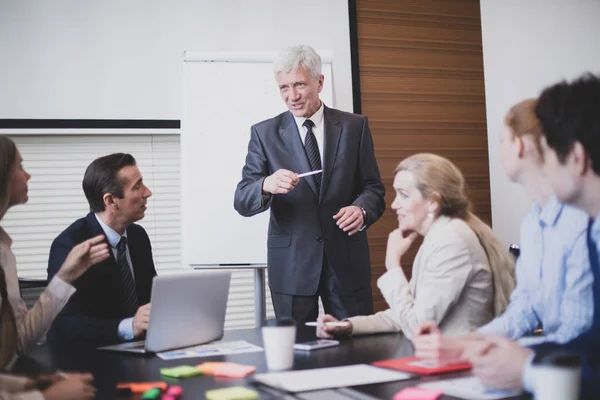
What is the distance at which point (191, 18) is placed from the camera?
4184mm

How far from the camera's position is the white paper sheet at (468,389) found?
123 centimetres

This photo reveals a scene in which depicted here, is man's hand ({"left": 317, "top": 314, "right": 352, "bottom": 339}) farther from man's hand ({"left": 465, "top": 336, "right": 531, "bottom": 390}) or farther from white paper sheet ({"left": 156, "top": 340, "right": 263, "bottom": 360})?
man's hand ({"left": 465, "top": 336, "right": 531, "bottom": 390})

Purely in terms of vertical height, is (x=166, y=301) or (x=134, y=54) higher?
(x=134, y=54)

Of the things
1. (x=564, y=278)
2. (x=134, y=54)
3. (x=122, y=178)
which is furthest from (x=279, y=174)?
(x=134, y=54)

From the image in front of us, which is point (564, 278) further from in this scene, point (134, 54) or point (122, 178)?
point (134, 54)

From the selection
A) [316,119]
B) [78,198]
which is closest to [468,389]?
[316,119]

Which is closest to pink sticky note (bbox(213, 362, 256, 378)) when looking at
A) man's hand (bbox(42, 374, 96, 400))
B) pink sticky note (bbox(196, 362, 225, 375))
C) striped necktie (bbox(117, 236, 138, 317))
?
pink sticky note (bbox(196, 362, 225, 375))

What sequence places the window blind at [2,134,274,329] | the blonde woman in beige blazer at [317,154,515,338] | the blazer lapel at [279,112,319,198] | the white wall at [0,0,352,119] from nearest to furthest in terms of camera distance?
1. the blonde woman in beige blazer at [317,154,515,338]
2. the blazer lapel at [279,112,319,198]
3. the white wall at [0,0,352,119]
4. the window blind at [2,134,274,329]

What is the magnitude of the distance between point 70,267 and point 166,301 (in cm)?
44

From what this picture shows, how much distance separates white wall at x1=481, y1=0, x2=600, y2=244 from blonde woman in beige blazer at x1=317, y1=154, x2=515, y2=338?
9.17ft

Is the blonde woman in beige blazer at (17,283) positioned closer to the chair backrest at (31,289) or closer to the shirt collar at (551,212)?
the chair backrest at (31,289)

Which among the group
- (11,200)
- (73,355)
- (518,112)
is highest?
(518,112)

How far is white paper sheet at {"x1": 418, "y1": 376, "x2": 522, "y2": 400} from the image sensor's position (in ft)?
4.02

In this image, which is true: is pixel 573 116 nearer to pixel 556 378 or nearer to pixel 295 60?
pixel 556 378
